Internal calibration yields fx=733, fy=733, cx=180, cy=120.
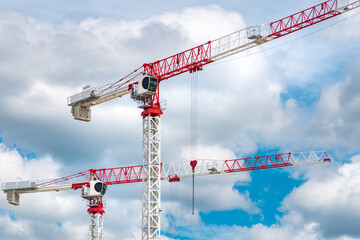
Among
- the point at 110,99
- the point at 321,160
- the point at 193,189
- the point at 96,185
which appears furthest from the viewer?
the point at 96,185

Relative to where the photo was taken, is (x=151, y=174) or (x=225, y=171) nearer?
(x=151, y=174)

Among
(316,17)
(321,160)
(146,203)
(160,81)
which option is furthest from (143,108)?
(321,160)

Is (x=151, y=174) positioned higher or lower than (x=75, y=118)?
lower

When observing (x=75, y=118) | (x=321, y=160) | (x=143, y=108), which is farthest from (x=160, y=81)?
(x=321, y=160)

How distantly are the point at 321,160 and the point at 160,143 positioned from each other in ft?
130

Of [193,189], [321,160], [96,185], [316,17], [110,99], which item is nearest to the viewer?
[316,17]

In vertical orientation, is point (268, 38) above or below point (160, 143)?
above

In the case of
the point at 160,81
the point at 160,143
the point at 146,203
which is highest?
the point at 160,81

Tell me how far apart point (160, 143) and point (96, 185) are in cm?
3945

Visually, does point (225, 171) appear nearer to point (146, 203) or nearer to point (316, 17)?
point (146, 203)

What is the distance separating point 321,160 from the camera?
144 meters

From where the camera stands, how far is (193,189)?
405ft

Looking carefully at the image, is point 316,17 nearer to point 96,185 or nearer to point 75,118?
point 75,118

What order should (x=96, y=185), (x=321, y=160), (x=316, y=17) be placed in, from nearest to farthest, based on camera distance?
1. (x=316, y=17)
2. (x=321, y=160)
3. (x=96, y=185)
